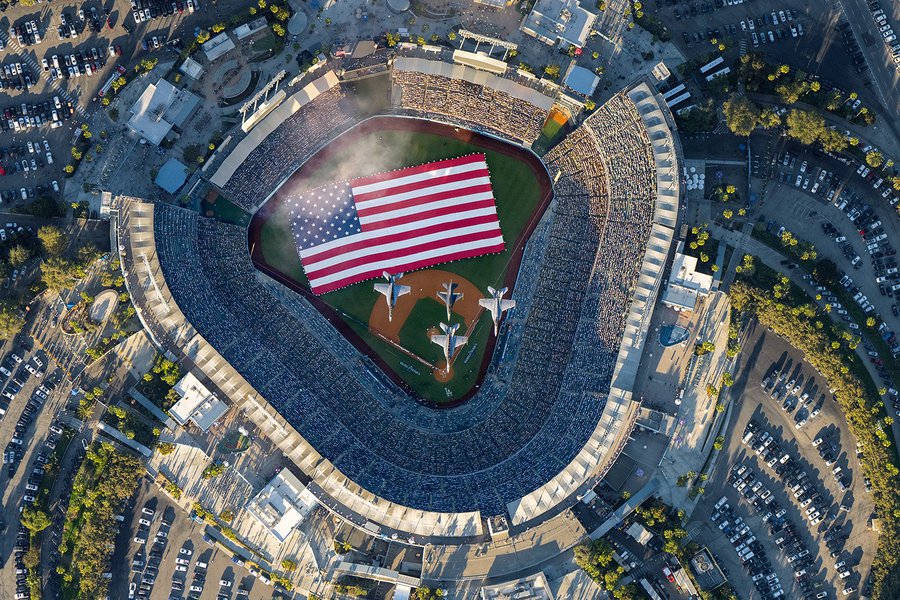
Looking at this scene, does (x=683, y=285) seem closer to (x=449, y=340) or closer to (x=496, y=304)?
(x=496, y=304)

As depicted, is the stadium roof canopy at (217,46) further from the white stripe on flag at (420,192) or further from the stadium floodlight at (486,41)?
the stadium floodlight at (486,41)

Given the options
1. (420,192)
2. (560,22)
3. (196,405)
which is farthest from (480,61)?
(196,405)

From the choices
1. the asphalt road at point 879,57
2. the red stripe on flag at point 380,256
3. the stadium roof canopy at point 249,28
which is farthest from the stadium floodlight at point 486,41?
the asphalt road at point 879,57

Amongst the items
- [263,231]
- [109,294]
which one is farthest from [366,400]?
[109,294]

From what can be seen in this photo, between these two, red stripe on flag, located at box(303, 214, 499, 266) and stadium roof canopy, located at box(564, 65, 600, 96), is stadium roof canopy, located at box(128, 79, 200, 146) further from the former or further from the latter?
stadium roof canopy, located at box(564, 65, 600, 96)

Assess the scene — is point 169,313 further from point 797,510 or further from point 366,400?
point 797,510

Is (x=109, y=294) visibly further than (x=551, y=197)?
No

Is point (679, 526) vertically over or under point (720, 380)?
under
